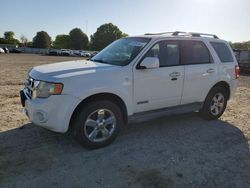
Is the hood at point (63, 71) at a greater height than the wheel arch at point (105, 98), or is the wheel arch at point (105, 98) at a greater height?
the hood at point (63, 71)

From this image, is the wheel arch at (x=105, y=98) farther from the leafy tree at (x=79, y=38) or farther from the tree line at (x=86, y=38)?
the leafy tree at (x=79, y=38)

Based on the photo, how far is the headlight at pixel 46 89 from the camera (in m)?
4.09

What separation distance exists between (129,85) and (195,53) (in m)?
1.93

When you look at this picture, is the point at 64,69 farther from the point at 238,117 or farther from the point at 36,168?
the point at 238,117

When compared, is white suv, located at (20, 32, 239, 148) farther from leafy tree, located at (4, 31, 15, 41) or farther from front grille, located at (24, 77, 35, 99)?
leafy tree, located at (4, 31, 15, 41)

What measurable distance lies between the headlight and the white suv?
1cm

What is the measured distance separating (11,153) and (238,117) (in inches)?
207

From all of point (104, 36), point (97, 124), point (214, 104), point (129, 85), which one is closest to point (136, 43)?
point (129, 85)

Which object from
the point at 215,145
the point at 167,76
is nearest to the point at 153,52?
the point at 167,76

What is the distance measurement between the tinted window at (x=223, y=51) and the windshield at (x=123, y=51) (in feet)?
6.35

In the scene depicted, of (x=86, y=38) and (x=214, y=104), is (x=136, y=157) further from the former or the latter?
(x=86, y=38)

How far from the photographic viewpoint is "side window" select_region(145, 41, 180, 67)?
5129mm

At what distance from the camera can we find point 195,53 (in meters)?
5.80

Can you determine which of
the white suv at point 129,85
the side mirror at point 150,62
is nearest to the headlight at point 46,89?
the white suv at point 129,85
